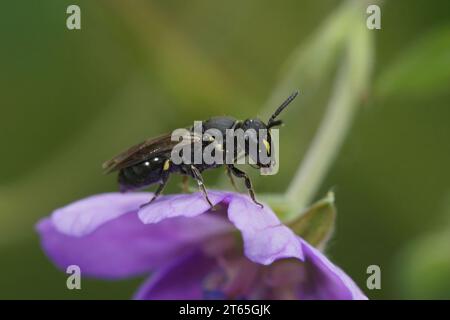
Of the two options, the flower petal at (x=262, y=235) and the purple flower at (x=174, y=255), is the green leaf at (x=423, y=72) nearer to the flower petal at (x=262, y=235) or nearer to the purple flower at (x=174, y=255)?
the purple flower at (x=174, y=255)

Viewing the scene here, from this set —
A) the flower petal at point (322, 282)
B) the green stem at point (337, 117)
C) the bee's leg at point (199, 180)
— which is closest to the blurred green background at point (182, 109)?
the green stem at point (337, 117)

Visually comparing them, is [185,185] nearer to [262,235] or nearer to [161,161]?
[161,161]

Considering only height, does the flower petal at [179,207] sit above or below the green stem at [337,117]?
below

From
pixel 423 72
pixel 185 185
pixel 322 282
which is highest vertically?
pixel 423 72

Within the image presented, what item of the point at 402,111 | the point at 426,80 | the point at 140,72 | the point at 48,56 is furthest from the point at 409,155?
the point at 48,56

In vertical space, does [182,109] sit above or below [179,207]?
above

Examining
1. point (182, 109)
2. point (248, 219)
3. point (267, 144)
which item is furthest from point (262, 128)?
point (182, 109)

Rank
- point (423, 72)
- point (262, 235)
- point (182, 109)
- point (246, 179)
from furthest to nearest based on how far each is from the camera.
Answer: point (182, 109)
point (423, 72)
point (246, 179)
point (262, 235)

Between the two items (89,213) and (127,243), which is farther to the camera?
(127,243)
